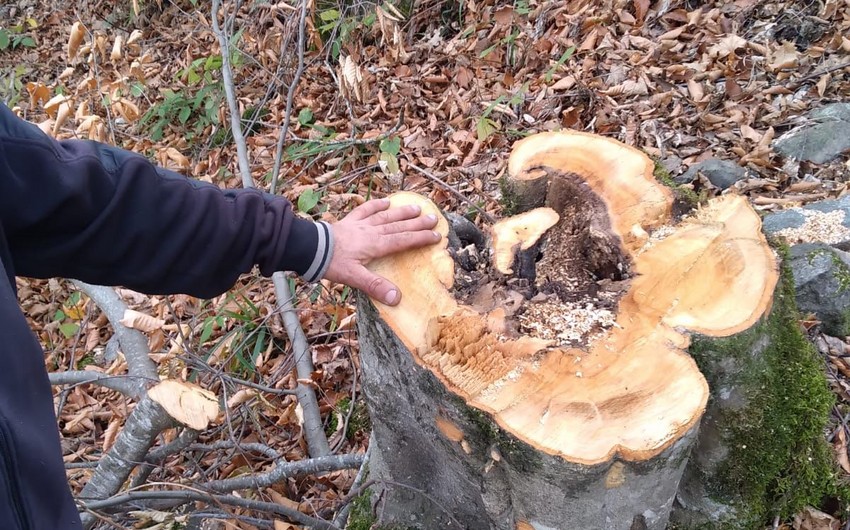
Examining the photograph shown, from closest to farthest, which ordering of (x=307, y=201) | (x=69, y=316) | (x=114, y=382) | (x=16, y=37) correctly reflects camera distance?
(x=114, y=382) → (x=307, y=201) → (x=69, y=316) → (x=16, y=37)

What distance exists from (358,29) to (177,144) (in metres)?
2.01

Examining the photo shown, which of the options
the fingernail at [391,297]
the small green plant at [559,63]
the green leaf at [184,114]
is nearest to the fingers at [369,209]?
the fingernail at [391,297]

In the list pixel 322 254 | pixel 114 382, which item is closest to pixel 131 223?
pixel 322 254

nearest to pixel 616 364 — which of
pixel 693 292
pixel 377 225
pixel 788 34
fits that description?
pixel 693 292

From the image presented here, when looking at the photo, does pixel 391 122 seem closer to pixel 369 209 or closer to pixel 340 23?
pixel 340 23

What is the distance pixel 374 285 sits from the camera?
5.07 ft

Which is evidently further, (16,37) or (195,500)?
(16,37)

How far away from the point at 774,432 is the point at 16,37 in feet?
30.9

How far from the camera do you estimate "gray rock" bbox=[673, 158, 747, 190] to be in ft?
9.15

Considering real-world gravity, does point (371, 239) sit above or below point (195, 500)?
above

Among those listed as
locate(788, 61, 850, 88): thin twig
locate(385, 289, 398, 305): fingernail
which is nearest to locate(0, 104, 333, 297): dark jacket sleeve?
locate(385, 289, 398, 305): fingernail

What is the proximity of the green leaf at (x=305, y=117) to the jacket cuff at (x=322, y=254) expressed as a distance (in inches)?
125

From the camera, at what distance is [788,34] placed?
11.3ft

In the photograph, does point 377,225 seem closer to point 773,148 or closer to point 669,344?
point 669,344
